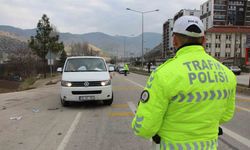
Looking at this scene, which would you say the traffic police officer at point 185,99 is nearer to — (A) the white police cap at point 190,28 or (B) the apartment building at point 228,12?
(A) the white police cap at point 190,28

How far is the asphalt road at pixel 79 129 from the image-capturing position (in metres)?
6.75

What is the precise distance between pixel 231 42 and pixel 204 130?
132 metres

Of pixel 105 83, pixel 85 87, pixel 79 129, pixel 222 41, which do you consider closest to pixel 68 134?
pixel 79 129

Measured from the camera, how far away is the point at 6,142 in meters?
7.09

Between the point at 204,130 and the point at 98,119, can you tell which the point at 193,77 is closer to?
the point at 204,130

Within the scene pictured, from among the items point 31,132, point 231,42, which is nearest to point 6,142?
point 31,132

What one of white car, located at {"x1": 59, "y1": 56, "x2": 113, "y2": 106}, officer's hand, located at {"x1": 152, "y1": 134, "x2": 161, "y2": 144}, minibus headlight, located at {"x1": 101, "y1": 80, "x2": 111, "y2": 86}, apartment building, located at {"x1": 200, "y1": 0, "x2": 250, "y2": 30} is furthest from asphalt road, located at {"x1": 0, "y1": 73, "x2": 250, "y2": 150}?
apartment building, located at {"x1": 200, "y1": 0, "x2": 250, "y2": 30}

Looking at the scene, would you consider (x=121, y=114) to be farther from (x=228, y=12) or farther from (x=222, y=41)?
(x=228, y=12)

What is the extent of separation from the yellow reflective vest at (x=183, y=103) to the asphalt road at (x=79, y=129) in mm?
3954

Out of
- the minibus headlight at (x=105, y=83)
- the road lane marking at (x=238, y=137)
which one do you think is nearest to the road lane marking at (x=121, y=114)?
the minibus headlight at (x=105, y=83)

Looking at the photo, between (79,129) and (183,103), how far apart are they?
19.9ft

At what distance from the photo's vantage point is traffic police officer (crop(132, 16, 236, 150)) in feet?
8.27

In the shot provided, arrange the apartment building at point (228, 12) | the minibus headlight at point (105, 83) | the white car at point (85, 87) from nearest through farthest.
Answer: the white car at point (85, 87) → the minibus headlight at point (105, 83) → the apartment building at point (228, 12)

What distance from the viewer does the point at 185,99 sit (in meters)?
2.56
